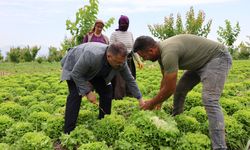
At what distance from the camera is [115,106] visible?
5832 mm

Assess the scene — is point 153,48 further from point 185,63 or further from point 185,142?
point 185,142

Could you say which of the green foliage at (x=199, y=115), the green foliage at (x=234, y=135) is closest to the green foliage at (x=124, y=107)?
the green foliage at (x=199, y=115)

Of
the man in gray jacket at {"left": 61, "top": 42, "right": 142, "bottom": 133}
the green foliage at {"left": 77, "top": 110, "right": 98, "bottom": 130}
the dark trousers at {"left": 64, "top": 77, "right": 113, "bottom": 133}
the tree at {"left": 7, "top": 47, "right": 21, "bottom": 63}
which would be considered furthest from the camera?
the tree at {"left": 7, "top": 47, "right": 21, "bottom": 63}

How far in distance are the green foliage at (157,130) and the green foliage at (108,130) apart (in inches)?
15.4

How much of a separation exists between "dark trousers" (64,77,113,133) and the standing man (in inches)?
29.8

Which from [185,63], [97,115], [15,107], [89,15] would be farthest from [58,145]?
[89,15]

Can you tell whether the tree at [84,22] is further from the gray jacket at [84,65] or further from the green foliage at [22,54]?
the green foliage at [22,54]

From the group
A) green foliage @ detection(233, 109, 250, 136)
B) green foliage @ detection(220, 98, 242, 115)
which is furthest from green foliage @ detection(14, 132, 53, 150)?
green foliage @ detection(220, 98, 242, 115)

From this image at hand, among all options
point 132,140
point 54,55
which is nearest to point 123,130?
point 132,140

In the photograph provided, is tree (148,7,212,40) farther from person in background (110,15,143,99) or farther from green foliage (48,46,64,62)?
person in background (110,15,143,99)

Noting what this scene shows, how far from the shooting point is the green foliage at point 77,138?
163 inches

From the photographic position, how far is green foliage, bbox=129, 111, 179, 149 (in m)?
3.99

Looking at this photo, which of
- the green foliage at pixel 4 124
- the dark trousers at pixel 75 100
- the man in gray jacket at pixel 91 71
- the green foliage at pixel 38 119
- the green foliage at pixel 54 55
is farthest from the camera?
the green foliage at pixel 54 55

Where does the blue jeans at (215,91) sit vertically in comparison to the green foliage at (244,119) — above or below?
above
